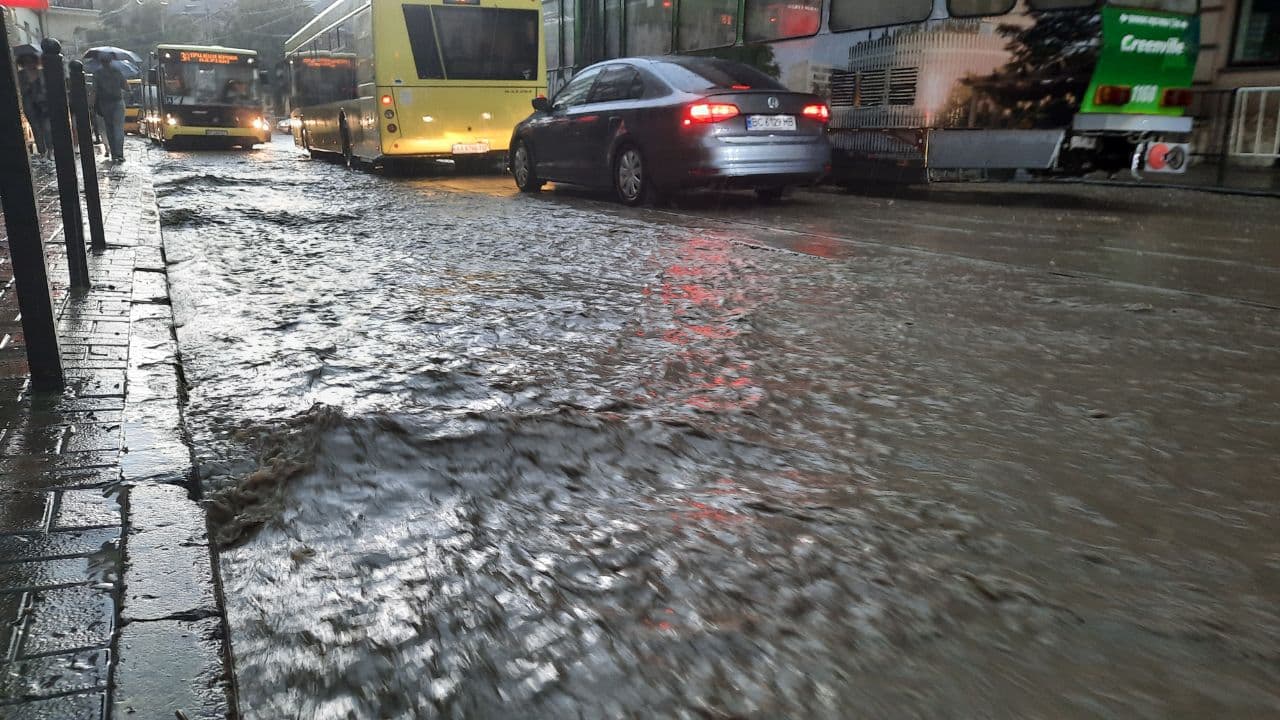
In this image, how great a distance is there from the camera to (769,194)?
11625 mm

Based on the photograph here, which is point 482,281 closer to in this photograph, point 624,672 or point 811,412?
point 811,412

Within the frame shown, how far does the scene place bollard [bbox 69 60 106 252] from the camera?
6.88 metres

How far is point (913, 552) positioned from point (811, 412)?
1.06 metres

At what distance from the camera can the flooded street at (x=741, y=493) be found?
1.71 metres

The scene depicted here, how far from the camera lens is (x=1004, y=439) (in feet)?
9.59

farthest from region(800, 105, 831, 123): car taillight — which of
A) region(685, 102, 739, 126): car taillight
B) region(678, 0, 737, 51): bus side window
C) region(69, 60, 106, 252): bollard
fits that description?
region(69, 60, 106, 252): bollard

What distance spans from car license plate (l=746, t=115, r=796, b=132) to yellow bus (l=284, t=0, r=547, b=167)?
7.91 meters

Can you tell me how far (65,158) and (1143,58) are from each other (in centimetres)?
1016

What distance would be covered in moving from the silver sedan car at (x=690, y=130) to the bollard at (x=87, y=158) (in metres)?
5.21

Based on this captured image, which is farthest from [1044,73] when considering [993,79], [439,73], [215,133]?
[215,133]

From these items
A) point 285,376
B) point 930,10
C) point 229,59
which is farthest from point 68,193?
point 229,59

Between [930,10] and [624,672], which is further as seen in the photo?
[930,10]

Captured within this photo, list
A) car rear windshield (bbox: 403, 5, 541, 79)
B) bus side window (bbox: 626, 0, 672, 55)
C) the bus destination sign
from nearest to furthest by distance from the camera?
bus side window (bbox: 626, 0, 672, 55) < car rear windshield (bbox: 403, 5, 541, 79) < the bus destination sign

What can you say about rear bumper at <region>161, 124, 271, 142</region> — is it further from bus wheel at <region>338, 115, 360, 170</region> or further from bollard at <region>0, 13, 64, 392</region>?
bollard at <region>0, 13, 64, 392</region>
